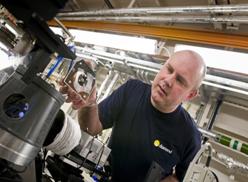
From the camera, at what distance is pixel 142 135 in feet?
4.33

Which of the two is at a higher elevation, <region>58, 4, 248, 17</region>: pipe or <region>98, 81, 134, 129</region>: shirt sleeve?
<region>58, 4, 248, 17</region>: pipe

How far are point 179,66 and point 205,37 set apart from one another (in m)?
0.66

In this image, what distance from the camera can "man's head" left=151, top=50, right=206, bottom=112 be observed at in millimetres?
1342

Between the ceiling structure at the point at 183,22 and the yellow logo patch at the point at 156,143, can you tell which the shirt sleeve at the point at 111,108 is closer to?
the yellow logo patch at the point at 156,143

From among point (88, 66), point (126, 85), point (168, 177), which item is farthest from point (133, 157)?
point (88, 66)

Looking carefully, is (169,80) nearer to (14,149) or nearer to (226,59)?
(226,59)

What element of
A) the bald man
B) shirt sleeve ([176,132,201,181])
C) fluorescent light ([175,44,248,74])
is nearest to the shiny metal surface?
the bald man

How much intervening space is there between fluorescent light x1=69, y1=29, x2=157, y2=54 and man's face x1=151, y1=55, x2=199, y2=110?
78 cm

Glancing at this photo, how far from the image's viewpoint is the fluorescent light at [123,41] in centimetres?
219

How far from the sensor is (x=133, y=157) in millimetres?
1285

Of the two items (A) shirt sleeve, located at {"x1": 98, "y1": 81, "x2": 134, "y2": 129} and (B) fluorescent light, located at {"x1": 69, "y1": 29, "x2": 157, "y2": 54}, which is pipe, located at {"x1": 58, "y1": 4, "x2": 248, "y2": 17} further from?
(A) shirt sleeve, located at {"x1": 98, "y1": 81, "x2": 134, "y2": 129}

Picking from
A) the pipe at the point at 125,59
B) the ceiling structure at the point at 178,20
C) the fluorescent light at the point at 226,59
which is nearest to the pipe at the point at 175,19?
the ceiling structure at the point at 178,20

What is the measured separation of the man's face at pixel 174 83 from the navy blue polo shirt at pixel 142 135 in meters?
0.08

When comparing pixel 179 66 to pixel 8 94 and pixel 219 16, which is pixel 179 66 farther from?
pixel 8 94
